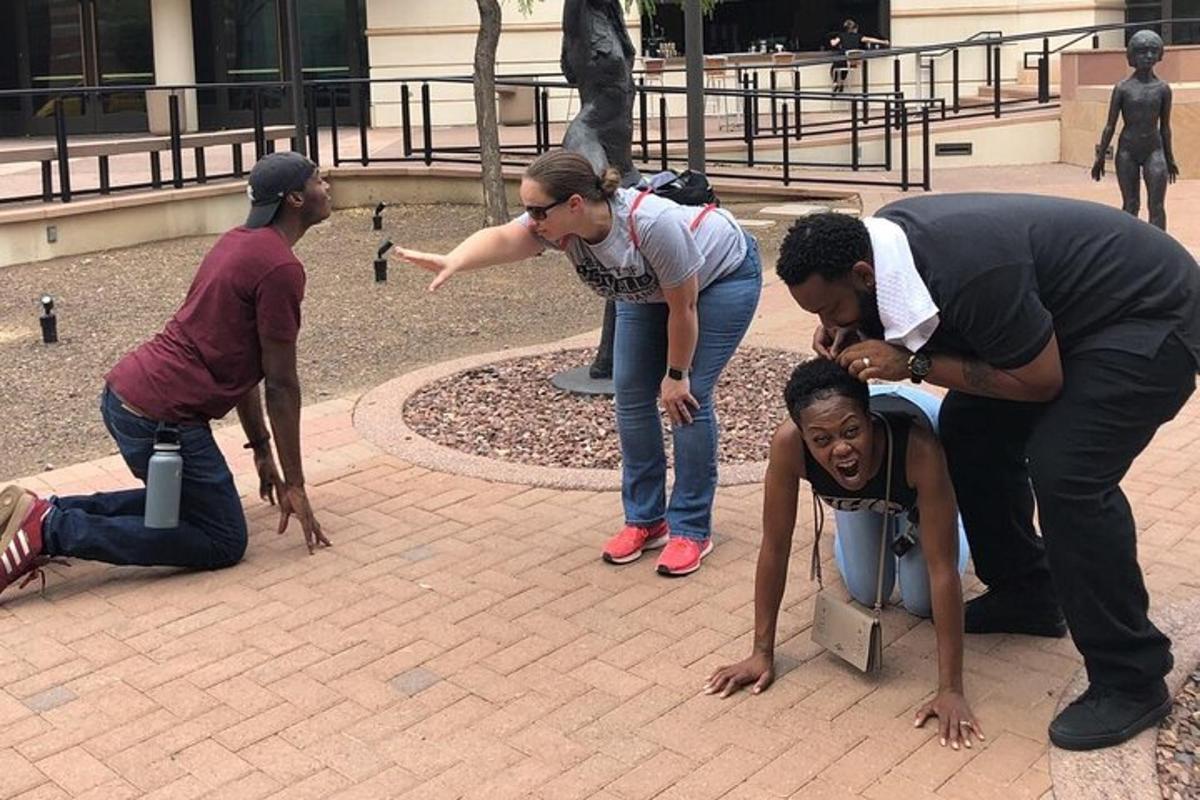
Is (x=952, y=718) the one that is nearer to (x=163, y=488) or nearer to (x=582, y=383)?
(x=163, y=488)

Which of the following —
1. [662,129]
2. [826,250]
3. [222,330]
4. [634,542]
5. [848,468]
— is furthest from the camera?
[662,129]

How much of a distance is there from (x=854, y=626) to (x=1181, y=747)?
2.77 feet

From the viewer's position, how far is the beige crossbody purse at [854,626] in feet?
12.2

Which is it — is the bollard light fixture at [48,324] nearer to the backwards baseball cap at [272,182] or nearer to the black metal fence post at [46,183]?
the black metal fence post at [46,183]

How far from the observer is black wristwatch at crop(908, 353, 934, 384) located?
3203 millimetres

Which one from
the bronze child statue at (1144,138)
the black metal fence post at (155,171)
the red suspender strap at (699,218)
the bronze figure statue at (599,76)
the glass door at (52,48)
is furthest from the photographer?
Result: the glass door at (52,48)

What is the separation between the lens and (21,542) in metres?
4.54

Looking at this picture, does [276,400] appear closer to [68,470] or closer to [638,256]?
[638,256]

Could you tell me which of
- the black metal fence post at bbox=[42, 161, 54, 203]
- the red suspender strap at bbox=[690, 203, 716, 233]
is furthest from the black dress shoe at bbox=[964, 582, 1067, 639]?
the black metal fence post at bbox=[42, 161, 54, 203]

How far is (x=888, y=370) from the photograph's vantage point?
3189mm

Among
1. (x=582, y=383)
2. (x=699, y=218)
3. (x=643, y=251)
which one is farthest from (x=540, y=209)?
(x=582, y=383)

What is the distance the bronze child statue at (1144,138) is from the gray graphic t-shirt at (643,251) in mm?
7018

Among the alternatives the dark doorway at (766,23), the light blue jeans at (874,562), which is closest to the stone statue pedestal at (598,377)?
the light blue jeans at (874,562)

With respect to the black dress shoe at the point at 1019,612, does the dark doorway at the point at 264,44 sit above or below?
above
